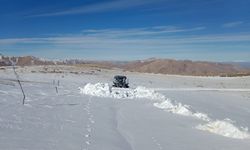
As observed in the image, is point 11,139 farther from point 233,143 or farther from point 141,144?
point 233,143

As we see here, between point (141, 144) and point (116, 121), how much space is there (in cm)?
416

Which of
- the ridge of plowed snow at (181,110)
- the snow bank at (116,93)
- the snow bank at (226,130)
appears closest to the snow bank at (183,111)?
the ridge of plowed snow at (181,110)

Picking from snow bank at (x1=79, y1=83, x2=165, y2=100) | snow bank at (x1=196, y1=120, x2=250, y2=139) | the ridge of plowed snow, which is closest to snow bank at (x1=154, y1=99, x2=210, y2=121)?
the ridge of plowed snow

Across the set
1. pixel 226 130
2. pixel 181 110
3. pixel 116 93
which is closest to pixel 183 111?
pixel 181 110

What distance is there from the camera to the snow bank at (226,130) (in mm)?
11854

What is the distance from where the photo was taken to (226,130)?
12438 millimetres

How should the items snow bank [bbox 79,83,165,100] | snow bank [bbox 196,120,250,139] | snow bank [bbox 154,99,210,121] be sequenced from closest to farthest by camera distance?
snow bank [bbox 196,120,250,139]
snow bank [bbox 154,99,210,121]
snow bank [bbox 79,83,165,100]

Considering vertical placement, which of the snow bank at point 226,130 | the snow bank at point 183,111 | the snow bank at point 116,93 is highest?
the snow bank at point 116,93

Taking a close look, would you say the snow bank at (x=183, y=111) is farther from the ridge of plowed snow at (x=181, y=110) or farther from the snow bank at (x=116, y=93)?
the snow bank at (x=116, y=93)

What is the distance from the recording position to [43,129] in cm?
1028

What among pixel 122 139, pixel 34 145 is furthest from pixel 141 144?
pixel 34 145

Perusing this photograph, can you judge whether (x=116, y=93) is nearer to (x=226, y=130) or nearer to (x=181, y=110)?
(x=181, y=110)

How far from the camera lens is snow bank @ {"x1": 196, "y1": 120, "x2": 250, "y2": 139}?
11854 millimetres

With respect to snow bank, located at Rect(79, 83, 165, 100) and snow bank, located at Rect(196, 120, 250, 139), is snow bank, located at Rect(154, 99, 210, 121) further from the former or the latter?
snow bank, located at Rect(79, 83, 165, 100)
